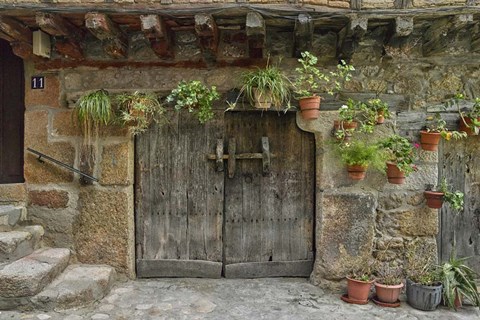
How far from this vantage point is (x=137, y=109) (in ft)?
10.7

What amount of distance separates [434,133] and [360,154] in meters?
0.67

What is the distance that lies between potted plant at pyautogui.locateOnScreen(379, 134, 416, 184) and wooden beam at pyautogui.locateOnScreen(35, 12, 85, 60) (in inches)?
109

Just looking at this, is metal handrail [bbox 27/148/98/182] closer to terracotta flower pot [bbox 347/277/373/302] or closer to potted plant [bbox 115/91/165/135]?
potted plant [bbox 115/91/165/135]

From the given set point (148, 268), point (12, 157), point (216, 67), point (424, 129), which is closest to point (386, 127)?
point (424, 129)

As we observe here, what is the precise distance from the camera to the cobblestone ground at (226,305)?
294 cm

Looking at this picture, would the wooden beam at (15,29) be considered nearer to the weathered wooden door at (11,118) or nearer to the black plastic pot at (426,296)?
the weathered wooden door at (11,118)

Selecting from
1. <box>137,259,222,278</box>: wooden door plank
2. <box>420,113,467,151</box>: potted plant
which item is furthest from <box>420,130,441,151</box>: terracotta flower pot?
<box>137,259,222,278</box>: wooden door plank

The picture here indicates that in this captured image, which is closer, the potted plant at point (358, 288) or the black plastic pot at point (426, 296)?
the black plastic pot at point (426, 296)

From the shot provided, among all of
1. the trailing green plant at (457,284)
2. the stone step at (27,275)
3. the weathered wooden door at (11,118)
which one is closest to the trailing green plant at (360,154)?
the trailing green plant at (457,284)

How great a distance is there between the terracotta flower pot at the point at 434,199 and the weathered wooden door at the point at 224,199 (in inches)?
39.2

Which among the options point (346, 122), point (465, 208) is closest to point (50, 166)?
point (346, 122)

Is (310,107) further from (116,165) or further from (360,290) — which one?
(116,165)

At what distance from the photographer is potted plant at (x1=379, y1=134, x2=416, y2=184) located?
10.5 feet

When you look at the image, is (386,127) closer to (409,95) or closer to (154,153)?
(409,95)
